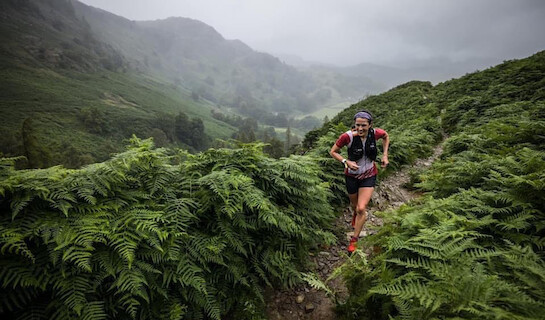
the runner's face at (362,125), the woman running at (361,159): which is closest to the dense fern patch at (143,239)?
Result: the woman running at (361,159)

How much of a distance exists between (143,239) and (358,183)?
4.39 meters

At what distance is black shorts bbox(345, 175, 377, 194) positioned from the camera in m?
5.48

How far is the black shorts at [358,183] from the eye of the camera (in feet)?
18.0

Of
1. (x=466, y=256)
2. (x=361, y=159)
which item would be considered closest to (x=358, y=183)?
(x=361, y=159)

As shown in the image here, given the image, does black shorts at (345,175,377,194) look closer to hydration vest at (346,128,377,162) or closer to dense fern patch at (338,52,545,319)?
hydration vest at (346,128,377,162)

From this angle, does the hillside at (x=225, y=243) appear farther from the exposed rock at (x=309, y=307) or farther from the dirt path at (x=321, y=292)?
the exposed rock at (x=309, y=307)

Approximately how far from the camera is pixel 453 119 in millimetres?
15914

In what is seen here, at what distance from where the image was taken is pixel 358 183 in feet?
18.5

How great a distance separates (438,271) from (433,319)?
2.24 ft

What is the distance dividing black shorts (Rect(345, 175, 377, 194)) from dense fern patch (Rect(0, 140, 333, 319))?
1374 mm

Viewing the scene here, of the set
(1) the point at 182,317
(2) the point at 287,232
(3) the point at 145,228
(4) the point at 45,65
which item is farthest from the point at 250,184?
(4) the point at 45,65

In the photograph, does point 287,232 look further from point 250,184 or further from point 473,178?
point 473,178

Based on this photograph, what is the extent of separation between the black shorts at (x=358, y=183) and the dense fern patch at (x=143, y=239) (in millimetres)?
1374

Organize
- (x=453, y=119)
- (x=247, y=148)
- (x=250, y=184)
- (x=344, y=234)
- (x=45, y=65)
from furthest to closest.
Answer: (x=45, y=65) < (x=453, y=119) < (x=344, y=234) < (x=247, y=148) < (x=250, y=184)
